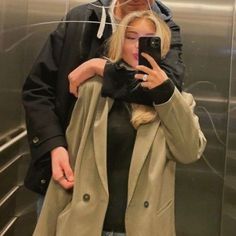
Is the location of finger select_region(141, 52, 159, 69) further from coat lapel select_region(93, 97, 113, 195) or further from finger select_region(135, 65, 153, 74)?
coat lapel select_region(93, 97, 113, 195)

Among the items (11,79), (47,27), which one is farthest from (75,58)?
(47,27)

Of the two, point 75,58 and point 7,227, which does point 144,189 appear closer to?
point 75,58

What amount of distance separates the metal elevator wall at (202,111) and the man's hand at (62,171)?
76 centimetres

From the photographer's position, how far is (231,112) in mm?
1850

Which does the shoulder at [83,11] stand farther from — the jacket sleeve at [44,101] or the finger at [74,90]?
the finger at [74,90]

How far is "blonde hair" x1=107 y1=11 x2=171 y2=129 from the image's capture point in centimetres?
103

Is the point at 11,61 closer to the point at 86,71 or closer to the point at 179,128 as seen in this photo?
the point at 86,71

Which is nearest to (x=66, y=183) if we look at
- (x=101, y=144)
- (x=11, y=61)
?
(x=101, y=144)

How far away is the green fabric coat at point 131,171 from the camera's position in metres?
1.00

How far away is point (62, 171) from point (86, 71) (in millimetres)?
241

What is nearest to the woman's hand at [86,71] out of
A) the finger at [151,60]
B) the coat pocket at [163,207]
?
the finger at [151,60]

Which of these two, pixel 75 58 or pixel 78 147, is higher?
pixel 75 58

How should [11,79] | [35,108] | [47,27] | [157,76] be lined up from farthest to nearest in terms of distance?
[47,27]
[11,79]
[35,108]
[157,76]

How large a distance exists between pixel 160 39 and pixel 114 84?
0.48ft
